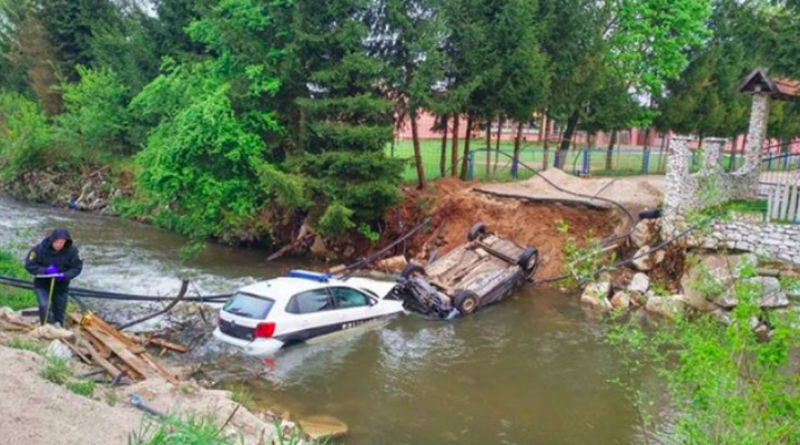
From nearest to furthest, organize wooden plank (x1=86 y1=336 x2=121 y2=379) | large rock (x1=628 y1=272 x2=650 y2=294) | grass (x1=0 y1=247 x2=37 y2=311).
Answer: wooden plank (x1=86 y1=336 x2=121 y2=379) → grass (x1=0 y1=247 x2=37 y2=311) → large rock (x1=628 y1=272 x2=650 y2=294)

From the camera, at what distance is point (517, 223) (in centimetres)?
2109

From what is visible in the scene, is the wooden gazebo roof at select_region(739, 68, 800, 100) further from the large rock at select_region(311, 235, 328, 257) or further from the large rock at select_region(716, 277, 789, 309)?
the large rock at select_region(311, 235, 328, 257)

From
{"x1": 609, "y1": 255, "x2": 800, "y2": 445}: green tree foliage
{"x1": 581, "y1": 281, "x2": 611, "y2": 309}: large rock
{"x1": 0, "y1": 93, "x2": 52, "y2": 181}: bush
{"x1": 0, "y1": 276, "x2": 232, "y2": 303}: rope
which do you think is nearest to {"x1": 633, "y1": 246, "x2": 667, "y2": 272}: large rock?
{"x1": 581, "y1": 281, "x2": 611, "y2": 309}: large rock

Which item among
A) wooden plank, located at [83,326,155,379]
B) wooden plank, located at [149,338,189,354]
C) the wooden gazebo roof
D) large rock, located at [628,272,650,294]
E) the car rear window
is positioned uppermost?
the wooden gazebo roof

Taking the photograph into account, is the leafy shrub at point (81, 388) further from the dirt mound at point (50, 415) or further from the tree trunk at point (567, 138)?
the tree trunk at point (567, 138)

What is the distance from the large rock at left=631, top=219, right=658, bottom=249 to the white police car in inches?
335

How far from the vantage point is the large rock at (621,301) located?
676 inches

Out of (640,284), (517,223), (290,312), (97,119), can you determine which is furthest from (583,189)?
(97,119)

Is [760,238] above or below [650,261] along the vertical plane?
above

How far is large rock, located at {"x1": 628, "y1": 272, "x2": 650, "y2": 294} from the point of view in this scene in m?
17.7

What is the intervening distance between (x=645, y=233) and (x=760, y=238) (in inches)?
121

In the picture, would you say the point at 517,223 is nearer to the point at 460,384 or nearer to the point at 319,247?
the point at 319,247

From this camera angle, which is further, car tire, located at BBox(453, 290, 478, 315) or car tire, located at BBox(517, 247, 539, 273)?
car tire, located at BBox(517, 247, 539, 273)

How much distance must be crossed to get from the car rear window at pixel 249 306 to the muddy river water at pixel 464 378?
1014mm
